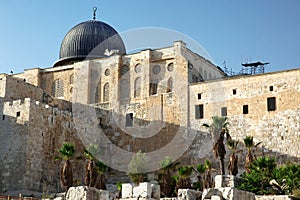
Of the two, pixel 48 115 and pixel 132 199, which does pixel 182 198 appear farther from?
pixel 48 115

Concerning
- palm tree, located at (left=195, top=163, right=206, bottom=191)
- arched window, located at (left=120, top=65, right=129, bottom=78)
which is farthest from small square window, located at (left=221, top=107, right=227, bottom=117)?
arched window, located at (left=120, top=65, right=129, bottom=78)

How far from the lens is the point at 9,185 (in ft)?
99.5

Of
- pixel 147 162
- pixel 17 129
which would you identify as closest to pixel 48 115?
pixel 17 129

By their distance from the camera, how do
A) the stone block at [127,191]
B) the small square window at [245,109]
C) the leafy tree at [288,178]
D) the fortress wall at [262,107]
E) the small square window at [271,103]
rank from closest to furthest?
the stone block at [127,191]
the leafy tree at [288,178]
the fortress wall at [262,107]
the small square window at [271,103]
the small square window at [245,109]

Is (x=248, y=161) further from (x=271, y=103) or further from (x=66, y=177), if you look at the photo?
(x=66, y=177)

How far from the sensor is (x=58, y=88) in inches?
1604

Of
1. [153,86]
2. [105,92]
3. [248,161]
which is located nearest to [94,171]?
[248,161]

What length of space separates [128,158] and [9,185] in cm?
862

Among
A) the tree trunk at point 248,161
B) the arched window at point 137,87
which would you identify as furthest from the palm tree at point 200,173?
the arched window at point 137,87

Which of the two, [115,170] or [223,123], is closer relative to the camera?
[223,123]

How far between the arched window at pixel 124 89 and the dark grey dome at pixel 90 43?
2.97 meters

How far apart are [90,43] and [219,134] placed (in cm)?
1434

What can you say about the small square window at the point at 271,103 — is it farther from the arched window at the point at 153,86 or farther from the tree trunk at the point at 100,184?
the tree trunk at the point at 100,184

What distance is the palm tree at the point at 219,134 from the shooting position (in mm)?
30427
